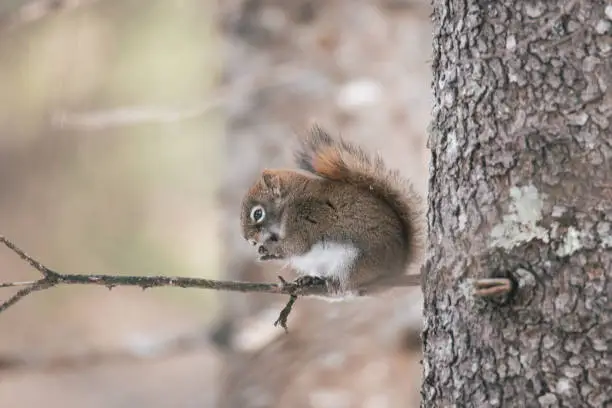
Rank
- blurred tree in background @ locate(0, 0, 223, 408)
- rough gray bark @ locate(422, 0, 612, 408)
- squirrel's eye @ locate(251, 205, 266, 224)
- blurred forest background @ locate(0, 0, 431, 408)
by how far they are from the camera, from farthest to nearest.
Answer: blurred tree in background @ locate(0, 0, 223, 408) < blurred forest background @ locate(0, 0, 431, 408) < squirrel's eye @ locate(251, 205, 266, 224) < rough gray bark @ locate(422, 0, 612, 408)

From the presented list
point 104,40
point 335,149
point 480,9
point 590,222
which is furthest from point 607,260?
point 104,40

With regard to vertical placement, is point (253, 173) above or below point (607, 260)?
above

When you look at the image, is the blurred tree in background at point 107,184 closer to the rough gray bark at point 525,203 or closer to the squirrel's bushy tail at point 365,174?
the squirrel's bushy tail at point 365,174

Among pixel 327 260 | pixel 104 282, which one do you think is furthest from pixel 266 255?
pixel 104 282

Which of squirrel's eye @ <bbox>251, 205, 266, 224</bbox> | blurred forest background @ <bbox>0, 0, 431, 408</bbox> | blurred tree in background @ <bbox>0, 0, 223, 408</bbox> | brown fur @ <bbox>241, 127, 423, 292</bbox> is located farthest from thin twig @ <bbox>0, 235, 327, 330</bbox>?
blurred tree in background @ <bbox>0, 0, 223, 408</bbox>

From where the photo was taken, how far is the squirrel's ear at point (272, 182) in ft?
5.90

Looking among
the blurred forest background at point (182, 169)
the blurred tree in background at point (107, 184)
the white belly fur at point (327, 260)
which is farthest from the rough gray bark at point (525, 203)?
the blurred tree in background at point (107, 184)

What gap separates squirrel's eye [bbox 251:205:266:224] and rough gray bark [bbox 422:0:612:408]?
619mm

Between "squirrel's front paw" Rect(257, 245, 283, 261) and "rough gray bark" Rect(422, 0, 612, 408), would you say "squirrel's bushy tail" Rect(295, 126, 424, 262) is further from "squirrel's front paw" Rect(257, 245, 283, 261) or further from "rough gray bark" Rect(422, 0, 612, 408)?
"rough gray bark" Rect(422, 0, 612, 408)

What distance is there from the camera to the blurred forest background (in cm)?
274

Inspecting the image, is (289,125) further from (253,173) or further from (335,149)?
(335,149)

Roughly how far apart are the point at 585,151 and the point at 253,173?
1838 millimetres

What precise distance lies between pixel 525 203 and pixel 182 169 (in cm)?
469

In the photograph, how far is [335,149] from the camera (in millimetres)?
1670
